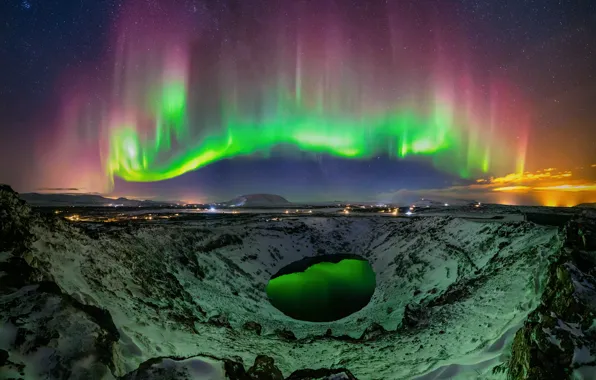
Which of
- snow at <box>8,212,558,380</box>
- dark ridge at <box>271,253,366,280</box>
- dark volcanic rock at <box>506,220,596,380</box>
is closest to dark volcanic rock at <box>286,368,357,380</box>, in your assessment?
snow at <box>8,212,558,380</box>

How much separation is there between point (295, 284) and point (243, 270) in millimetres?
7633

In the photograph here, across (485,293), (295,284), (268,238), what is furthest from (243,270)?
(485,293)

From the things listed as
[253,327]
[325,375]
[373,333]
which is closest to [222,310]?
[253,327]

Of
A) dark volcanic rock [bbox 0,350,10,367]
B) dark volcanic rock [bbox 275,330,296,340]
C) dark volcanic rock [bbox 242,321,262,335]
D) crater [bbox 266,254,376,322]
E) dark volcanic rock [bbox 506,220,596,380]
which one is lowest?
crater [bbox 266,254,376,322]

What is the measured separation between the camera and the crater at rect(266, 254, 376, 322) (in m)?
32.4

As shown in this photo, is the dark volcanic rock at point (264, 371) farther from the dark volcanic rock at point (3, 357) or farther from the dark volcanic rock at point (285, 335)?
the dark volcanic rock at point (285, 335)

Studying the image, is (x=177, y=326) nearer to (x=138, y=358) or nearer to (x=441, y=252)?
(x=138, y=358)

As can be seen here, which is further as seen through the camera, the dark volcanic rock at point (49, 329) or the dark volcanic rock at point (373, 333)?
the dark volcanic rock at point (373, 333)

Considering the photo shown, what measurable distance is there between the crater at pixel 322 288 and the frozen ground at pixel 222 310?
199cm

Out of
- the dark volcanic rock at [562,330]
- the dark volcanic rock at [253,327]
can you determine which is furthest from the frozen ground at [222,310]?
the dark volcanic rock at [562,330]

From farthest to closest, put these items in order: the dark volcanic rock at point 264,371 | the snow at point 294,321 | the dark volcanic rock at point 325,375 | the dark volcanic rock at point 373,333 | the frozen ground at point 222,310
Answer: the dark volcanic rock at point 373,333
the snow at point 294,321
the dark volcanic rock at point 264,371
the dark volcanic rock at point 325,375
the frozen ground at point 222,310

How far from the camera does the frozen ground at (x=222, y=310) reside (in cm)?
1008

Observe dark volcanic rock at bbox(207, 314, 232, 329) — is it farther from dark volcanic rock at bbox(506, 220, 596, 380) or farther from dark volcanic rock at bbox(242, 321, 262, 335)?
dark volcanic rock at bbox(506, 220, 596, 380)

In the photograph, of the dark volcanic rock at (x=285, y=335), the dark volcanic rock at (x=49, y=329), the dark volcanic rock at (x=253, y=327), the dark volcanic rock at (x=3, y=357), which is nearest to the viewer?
the dark volcanic rock at (x=3, y=357)
